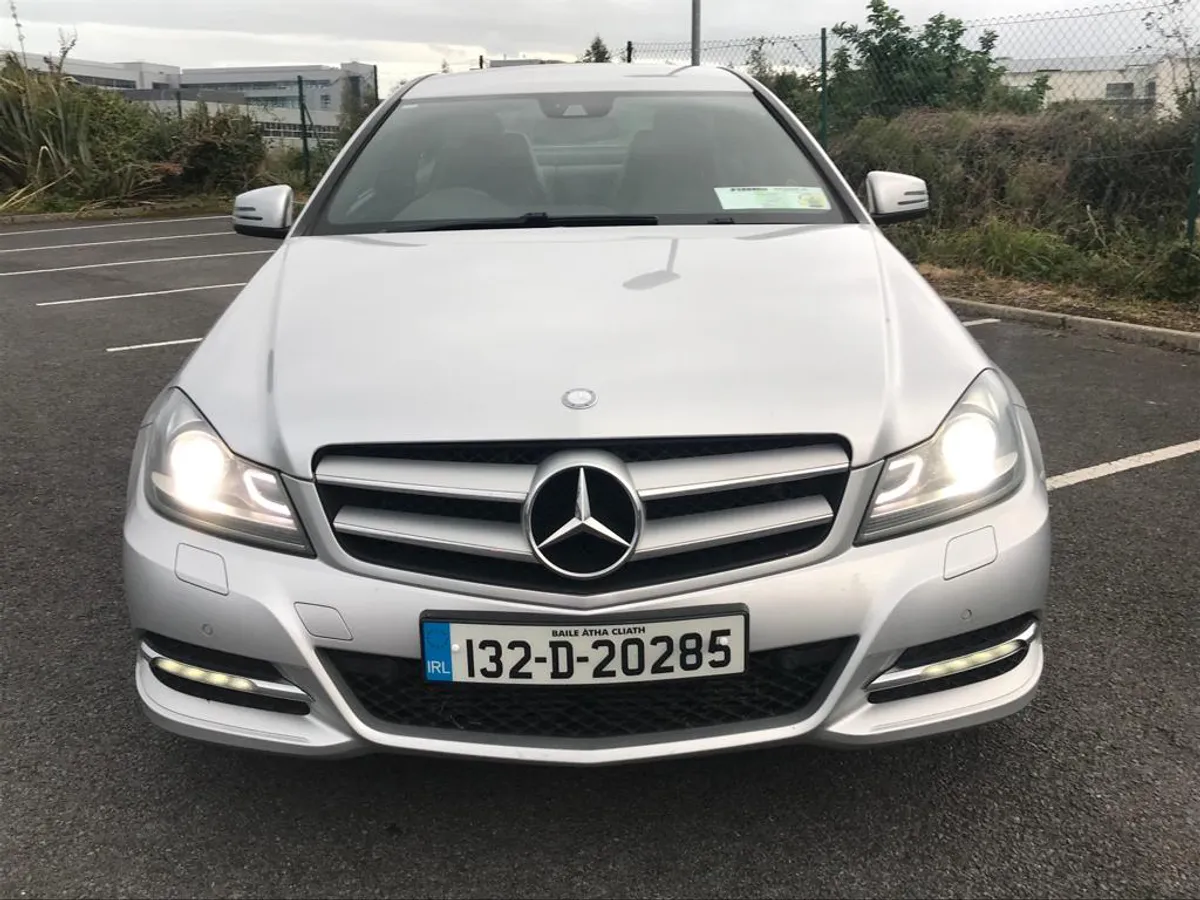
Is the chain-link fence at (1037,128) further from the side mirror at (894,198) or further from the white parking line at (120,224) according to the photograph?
the white parking line at (120,224)

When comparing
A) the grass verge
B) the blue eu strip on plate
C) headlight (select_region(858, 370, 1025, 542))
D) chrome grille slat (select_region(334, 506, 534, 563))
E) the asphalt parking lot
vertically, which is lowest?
the asphalt parking lot

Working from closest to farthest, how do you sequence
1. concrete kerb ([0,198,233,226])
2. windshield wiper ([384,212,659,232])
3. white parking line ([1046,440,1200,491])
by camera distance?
windshield wiper ([384,212,659,232]), white parking line ([1046,440,1200,491]), concrete kerb ([0,198,233,226])

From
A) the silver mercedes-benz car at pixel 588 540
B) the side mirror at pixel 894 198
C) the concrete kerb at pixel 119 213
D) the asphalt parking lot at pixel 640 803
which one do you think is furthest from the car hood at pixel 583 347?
the concrete kerb at pixel 119 213

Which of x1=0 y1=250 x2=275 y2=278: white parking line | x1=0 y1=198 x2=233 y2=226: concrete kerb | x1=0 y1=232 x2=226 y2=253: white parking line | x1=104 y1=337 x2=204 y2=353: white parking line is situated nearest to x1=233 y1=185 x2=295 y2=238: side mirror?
x1=104 y1=337 x2=204 y2=353: white parking line

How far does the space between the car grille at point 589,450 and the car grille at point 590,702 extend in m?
0.19

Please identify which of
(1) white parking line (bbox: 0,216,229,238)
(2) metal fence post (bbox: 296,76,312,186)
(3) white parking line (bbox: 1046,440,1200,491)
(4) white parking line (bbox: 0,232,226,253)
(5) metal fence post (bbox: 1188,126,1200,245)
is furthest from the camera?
(2) metal fence post (bbox: 296,76,312,186)

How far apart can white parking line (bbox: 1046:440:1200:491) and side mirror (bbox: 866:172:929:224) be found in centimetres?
117

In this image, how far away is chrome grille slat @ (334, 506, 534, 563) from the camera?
70.4 inches

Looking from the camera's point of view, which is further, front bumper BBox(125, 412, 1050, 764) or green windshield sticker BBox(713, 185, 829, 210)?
green windshield sticker BBox(713, 185, 829, 210)

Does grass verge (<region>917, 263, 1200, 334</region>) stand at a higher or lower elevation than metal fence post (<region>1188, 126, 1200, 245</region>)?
lower

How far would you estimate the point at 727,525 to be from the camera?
71.2 inches

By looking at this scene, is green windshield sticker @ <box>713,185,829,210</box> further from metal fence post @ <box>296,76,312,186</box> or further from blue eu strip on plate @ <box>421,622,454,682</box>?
metal fence post @ <box>296,76,312,186</box>

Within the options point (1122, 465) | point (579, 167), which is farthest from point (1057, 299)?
point (579, 167)

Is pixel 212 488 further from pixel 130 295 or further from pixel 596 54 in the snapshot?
pixel 596 54
